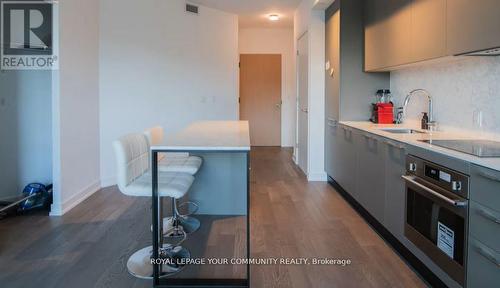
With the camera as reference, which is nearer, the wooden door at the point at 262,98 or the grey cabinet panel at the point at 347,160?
the grey cabinet panel at the point at 347,160

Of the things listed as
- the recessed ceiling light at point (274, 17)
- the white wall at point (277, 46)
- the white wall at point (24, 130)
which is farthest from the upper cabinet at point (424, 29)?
the white wall at point (277, 46)

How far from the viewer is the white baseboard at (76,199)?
3830mm

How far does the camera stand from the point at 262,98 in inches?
363

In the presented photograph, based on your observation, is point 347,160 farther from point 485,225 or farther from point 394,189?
point 485,225

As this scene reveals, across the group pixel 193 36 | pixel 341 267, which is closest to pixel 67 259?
pixel 341 267

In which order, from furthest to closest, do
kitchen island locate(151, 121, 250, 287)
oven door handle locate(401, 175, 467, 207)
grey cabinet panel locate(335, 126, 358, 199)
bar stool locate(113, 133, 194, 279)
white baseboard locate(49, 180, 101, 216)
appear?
grey cabinet panel locate(335, 126, 358, 199) < white baseboard locate(49, 180, 101, 216) < bar stool locate(113, 133, 194, 279) < kitchen island locate(151, 121, 250, 287) < oven door handle locate(401, 175, 467, 207)

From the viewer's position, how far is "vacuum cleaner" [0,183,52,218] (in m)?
3.84

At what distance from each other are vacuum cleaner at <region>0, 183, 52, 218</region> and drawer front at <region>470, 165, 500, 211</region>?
3719mm

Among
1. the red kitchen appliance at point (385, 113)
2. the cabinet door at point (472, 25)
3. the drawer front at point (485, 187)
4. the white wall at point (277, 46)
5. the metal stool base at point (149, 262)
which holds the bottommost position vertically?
the metal stool base at point (149, 262)

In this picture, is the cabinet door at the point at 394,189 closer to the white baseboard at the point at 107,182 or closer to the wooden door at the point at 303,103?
the wooden door at the point at 303,103

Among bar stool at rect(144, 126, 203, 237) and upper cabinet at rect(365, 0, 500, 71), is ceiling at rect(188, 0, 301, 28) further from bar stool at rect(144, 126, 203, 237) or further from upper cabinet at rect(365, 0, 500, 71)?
bar stool at rect(144, 126, 203, 237)

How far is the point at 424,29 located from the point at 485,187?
1.58 metres

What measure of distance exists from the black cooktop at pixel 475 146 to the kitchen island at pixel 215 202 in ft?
3.89

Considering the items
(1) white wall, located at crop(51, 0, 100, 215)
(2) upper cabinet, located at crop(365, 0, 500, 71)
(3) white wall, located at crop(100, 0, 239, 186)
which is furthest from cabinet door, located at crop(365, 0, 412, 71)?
(1) white wall, located at crop(51, 0, 100, 215)
